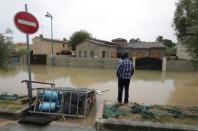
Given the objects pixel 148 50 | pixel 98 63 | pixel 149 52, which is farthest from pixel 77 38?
pixel 98 63

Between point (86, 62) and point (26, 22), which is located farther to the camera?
point (86, 62)

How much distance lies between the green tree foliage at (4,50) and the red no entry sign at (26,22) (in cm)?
208

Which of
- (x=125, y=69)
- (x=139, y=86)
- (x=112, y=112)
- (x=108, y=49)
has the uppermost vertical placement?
(x=108, y=49)

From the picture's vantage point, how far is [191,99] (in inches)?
322

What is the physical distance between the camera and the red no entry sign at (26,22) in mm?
5094

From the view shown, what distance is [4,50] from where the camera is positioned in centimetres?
700

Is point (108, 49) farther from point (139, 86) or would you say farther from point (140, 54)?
point (139, 86)

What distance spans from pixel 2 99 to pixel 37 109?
5.52ft

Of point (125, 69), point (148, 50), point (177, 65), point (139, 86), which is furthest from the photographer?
point (148, 50)

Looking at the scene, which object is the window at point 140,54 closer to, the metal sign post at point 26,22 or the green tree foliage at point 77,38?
the green tree foliage at point 77,38

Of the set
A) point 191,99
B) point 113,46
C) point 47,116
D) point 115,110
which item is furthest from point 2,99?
point 113,46

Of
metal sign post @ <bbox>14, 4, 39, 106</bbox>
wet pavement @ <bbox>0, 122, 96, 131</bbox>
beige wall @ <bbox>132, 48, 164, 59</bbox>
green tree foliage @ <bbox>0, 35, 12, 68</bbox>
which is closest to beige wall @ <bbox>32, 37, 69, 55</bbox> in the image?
beige wall @ <bbox>132, 48, 164, 59</bbox>

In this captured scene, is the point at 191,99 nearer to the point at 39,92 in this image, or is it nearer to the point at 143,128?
the point at 143,128

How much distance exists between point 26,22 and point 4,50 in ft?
7.36
